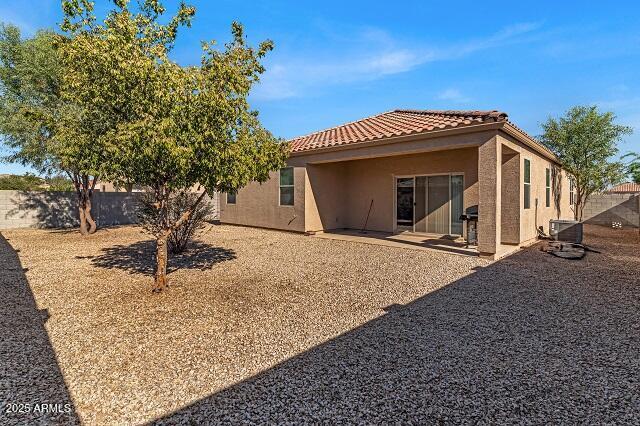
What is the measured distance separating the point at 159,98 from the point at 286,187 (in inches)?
364

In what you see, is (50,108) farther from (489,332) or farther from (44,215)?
(489,332)

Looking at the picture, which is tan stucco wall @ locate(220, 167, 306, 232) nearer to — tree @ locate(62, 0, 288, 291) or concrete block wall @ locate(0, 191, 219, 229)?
concrete block wall @ locate(0, 191, 219, 229)

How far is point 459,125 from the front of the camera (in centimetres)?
847

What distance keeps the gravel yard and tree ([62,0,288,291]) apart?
5.57ft

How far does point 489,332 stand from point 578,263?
5901 mm

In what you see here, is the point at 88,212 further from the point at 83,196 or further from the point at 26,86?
the point at 26,86

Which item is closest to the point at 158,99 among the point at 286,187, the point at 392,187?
the point at 286,187

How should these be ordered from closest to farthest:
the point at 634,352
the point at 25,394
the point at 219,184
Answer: the point at 25,394
the point at 634,352
the point at 219,184

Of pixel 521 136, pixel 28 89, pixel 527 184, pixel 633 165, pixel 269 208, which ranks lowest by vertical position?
pixel 269 208

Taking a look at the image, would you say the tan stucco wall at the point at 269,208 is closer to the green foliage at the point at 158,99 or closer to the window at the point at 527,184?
the green foliage at the point at 158,99

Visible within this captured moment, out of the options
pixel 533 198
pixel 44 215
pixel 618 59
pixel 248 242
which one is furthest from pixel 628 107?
pixel 44 215

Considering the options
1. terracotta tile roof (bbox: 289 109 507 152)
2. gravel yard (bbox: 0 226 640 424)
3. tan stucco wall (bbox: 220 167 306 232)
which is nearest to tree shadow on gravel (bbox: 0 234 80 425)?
gravel yard (bbox: 0 226 640 424)

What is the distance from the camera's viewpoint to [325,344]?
3.81 m

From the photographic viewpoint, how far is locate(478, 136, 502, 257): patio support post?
8133 mm
